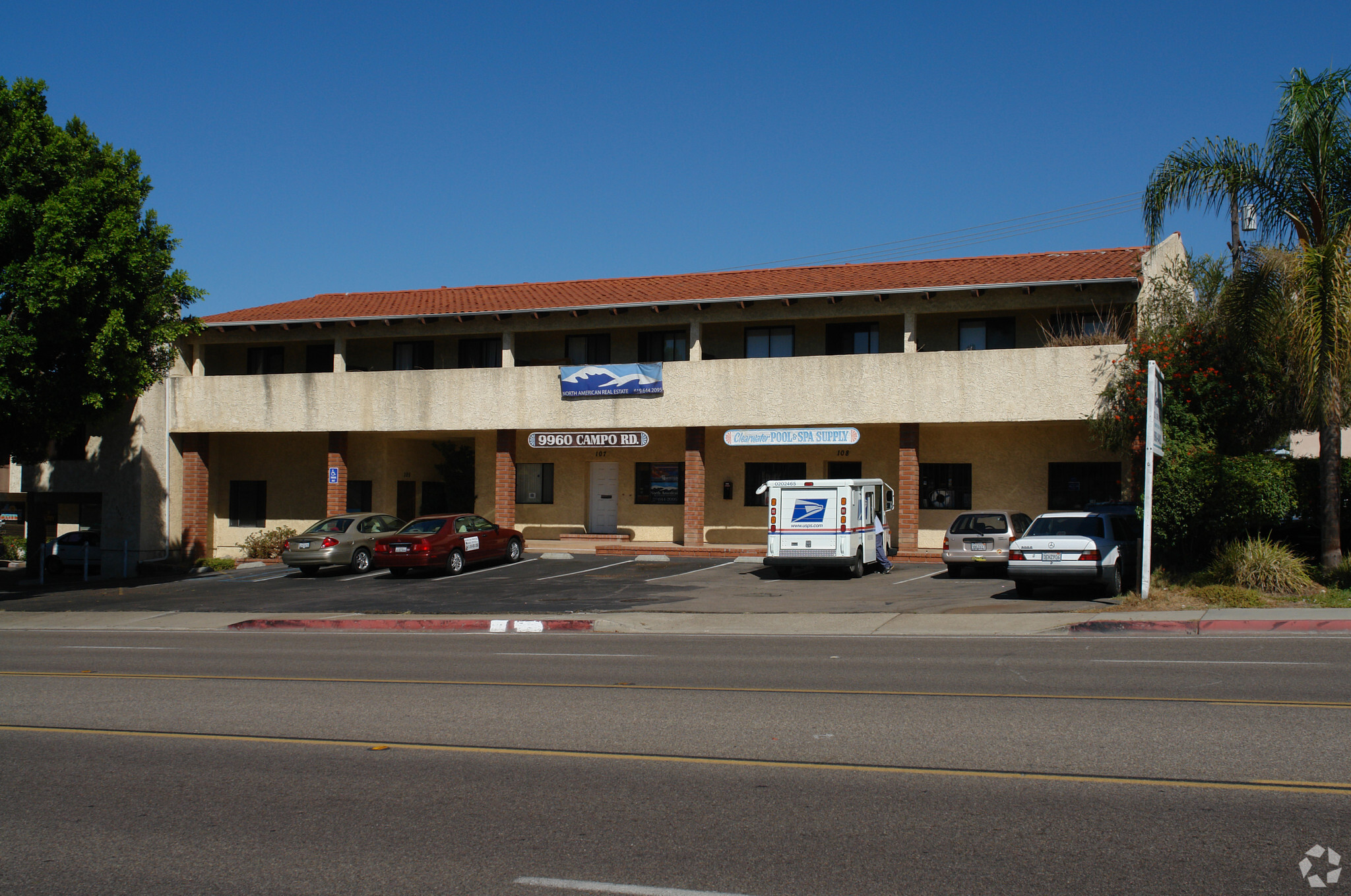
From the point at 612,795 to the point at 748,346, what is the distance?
24.4 m

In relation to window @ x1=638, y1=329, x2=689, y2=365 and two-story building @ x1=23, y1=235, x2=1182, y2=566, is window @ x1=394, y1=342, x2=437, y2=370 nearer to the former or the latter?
two-story building @ x1=23, y1=235, x2=1182, y2=566

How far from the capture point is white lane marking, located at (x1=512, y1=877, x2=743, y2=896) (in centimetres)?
469

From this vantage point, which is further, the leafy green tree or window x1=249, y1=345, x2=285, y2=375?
window x1=249, y1=345, x2=285, y2=375

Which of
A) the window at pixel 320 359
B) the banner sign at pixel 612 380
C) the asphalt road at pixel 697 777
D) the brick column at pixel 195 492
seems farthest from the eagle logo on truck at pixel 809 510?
the brick column at pixel 195 492

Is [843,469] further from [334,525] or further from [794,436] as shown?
[334,525]

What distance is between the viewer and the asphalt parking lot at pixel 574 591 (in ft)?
62.6

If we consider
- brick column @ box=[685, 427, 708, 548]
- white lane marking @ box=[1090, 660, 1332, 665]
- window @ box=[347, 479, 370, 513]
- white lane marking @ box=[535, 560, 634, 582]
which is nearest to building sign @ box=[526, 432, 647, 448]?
brick column @ box=[685, 427, 708, 548]

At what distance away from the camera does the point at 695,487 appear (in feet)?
95.2

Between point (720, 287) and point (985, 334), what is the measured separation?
7.52m

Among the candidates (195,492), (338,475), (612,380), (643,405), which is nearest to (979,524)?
(643,405)

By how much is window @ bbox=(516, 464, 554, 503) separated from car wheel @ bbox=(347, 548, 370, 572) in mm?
6440

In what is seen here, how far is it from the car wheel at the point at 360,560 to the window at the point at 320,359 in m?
8.68

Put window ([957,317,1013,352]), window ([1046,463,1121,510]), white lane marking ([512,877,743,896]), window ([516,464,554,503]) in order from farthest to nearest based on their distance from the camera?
1. window ([516,464,554,503])
2. window ([957,317,1013,352])
3. window ([1046,463,1121,510])
4. white lane marking ([512,877,743,896])

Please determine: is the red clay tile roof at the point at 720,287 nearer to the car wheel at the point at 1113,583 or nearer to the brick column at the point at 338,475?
the brick column at the point at 338,475
